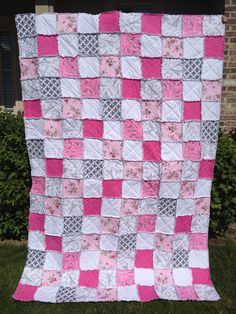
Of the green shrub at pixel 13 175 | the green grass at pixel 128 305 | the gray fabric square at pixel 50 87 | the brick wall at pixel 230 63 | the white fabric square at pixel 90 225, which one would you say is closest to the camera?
the green grass at pixel 128 305

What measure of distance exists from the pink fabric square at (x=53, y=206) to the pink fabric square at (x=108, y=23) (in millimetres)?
1380

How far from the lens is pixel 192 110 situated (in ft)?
9.10

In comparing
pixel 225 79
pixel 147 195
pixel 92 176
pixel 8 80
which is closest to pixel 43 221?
pixel 92 176

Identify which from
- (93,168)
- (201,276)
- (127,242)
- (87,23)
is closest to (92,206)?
(93,168)

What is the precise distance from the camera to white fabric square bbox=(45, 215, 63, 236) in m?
2.90

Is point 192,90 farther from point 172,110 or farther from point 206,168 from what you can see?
point 206,168

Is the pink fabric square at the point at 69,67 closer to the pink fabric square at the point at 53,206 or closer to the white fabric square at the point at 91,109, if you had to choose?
the white fabric square at the point at 91,109

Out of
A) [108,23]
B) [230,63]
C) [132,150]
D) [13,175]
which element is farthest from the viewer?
[230,63]

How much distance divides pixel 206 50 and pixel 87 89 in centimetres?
96

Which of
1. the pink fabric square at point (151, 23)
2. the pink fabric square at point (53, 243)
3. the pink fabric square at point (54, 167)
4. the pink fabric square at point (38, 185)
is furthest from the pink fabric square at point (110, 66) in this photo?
the pink fabric square at point (53, 243)

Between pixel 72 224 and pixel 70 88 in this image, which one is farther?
pixel 72 224

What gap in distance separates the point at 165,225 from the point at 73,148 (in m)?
1.01

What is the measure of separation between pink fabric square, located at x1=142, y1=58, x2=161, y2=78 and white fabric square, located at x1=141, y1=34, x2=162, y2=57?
4cm

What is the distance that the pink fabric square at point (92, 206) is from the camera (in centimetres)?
289
